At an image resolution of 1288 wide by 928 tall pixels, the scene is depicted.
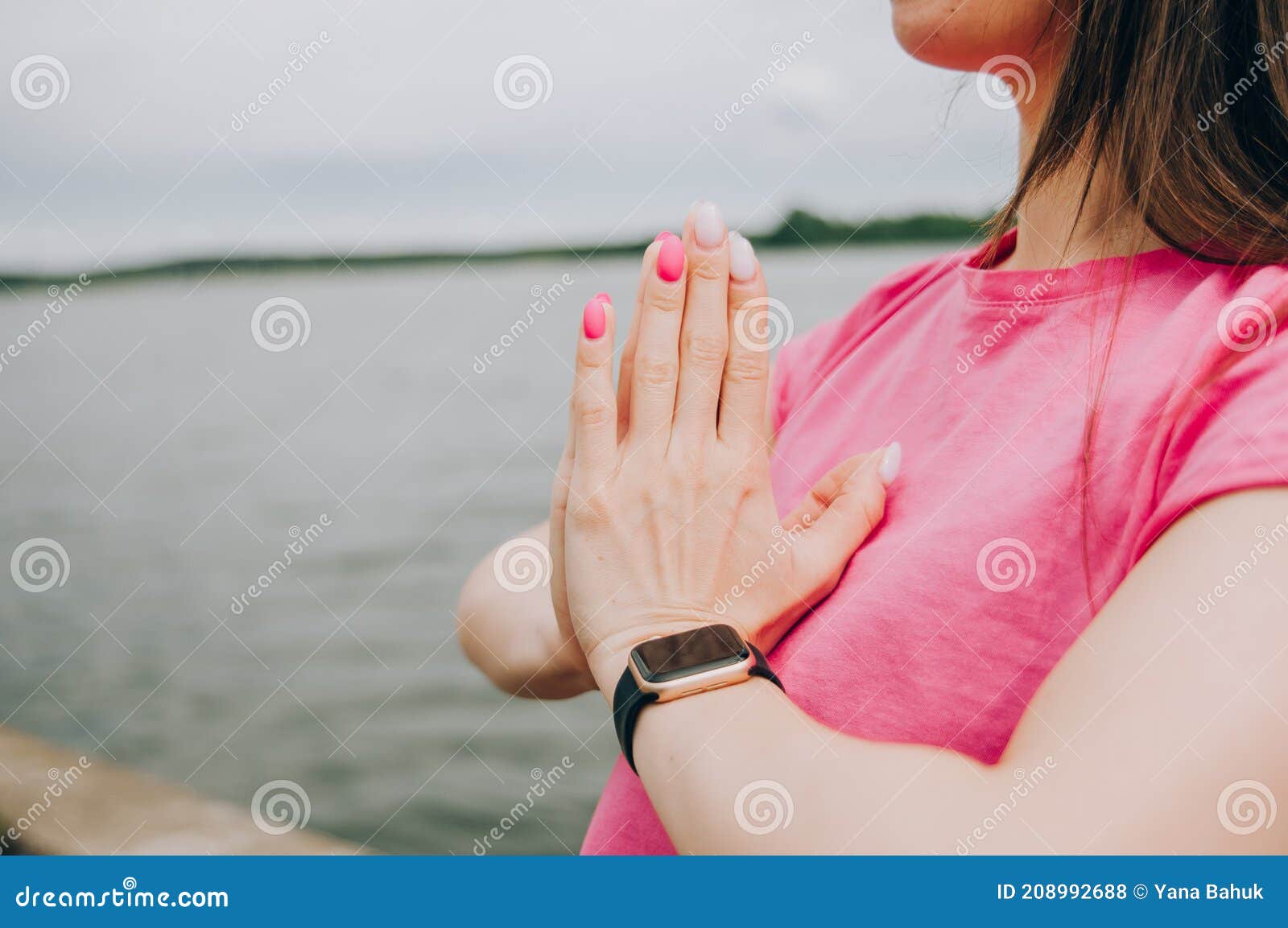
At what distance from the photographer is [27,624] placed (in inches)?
241

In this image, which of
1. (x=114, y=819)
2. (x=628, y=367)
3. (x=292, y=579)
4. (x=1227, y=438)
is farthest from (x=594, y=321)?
(x=292, y=579)

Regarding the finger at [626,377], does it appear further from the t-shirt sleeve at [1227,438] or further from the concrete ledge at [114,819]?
the concrete ledge at [114,819]

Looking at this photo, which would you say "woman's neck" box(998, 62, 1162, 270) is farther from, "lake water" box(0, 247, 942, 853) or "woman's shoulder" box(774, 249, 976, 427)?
"lake water" box(0, 247, 942, 853)

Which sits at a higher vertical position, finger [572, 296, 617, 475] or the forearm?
finger [572, 296, 617, 475]

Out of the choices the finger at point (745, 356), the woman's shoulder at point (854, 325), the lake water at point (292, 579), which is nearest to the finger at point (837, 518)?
the finger at point (745, 356)

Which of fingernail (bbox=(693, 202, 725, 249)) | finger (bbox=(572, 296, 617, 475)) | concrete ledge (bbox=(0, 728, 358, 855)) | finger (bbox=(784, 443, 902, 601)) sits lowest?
concrete ledge (bbox=(0, 728, 358, 855))

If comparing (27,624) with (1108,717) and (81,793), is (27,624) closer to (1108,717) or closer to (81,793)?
(81,793)

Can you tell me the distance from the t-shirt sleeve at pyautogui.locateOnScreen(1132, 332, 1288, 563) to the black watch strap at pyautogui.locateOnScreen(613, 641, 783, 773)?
1.05 ft

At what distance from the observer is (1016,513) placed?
0.91 m

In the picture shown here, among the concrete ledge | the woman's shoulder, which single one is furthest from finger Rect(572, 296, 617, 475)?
the concrete ledge

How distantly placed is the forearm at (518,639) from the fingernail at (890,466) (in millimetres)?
389

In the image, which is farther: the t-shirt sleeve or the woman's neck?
the woman's neck

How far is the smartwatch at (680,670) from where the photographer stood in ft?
2.65

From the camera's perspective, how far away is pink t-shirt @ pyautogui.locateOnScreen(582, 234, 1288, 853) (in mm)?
799
